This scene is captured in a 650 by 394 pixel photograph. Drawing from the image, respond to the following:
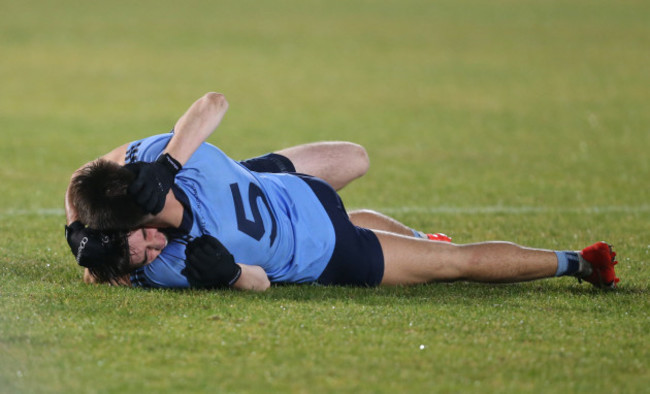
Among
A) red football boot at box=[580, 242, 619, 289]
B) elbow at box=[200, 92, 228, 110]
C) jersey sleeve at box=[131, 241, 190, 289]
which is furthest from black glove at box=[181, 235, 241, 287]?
red football boot at box=[580, 242, 619, 289]

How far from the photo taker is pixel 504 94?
851 inches

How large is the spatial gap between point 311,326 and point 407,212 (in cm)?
489

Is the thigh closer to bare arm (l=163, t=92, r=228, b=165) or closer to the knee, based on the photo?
the knee

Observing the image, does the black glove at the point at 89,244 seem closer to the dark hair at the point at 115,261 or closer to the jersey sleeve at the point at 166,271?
the dark hair at the point at 115,261

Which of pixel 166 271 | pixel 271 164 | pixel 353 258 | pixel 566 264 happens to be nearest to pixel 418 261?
pixel 353 258

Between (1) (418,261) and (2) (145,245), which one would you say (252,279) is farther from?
(1) (418,261)

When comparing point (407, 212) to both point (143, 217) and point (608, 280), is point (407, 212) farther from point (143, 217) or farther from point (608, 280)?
point (143, 217)

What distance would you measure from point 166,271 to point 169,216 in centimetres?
43

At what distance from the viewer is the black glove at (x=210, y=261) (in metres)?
6.47

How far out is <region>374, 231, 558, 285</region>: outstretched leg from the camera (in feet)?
22.9

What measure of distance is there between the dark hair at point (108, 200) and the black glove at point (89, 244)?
0.36ft

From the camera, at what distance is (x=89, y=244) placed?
21.1 ft

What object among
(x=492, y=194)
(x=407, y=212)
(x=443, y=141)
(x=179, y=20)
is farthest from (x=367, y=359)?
(x=179, y=20)

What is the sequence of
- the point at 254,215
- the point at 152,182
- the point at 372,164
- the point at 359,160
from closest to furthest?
the point at 152,182
the point at 254,215
the point at 359,160
the point at 372,164
